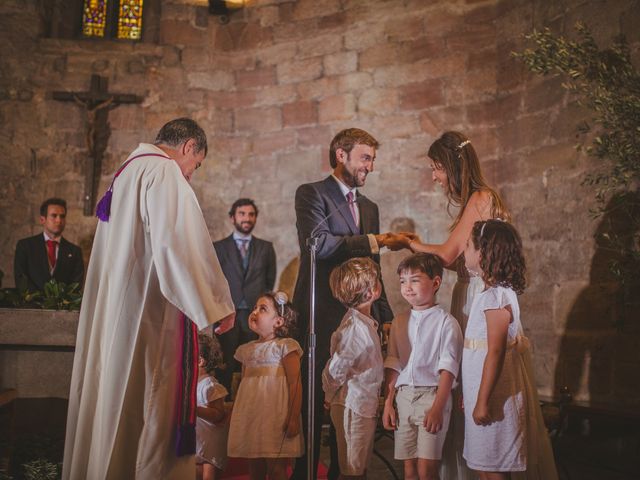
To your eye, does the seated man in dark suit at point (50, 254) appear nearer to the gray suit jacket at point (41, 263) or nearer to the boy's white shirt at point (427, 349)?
the gray suit jacket at point (41, 263)

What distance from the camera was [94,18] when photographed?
290 inches

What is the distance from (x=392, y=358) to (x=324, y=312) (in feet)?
Result: 1.72

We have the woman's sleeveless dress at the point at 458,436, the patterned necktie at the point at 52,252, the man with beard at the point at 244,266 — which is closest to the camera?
the woman's sleeveless dress at the point at 458,436

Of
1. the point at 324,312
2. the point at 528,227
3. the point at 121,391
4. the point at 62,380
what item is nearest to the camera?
the point at 121,391

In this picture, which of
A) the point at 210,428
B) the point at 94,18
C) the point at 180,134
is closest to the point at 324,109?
the point at 94,18

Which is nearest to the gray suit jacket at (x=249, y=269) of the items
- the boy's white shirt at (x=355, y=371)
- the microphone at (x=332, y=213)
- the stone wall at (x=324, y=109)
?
the stone wall at (x=324, y=109)

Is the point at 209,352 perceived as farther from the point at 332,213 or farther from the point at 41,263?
the point at 41,263

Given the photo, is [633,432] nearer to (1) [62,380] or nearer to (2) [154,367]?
(2) [154,367]

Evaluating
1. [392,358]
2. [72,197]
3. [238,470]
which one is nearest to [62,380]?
[238,470]

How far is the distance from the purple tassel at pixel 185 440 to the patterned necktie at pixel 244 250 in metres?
3.45

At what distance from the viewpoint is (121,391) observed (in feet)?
8.48

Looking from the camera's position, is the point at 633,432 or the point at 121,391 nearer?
the point at 121,391

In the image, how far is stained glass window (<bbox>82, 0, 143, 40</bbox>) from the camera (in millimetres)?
7320

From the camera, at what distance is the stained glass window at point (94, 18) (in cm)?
733
